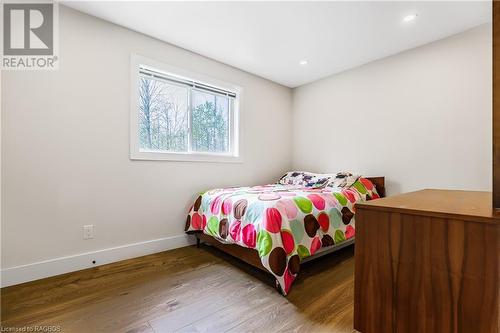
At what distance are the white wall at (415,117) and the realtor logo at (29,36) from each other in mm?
3219

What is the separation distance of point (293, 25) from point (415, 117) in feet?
5.66

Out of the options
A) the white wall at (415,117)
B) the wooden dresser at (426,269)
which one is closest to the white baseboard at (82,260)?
the wooden dresser at (426,269)

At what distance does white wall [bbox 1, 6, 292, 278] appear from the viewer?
1.83m

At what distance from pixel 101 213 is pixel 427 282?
2.45 metres

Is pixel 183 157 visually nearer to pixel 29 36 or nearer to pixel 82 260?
pixel 82 260

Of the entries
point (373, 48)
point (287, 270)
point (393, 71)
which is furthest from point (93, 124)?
point (393, 71)

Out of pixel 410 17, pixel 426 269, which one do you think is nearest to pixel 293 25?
pixel 410 17

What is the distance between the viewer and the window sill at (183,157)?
7.95 feet

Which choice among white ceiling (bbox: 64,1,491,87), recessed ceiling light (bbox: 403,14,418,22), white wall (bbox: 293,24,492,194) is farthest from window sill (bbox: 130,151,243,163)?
recessed ceiling light (bbox: 403,14,418,22)

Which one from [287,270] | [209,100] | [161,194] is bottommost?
[287,270]

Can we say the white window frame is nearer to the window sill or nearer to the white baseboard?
the window sill

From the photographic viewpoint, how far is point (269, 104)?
3.71 metres

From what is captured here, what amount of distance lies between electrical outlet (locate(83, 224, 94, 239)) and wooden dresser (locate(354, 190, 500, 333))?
7.19 feet

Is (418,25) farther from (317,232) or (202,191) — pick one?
(202,191)
